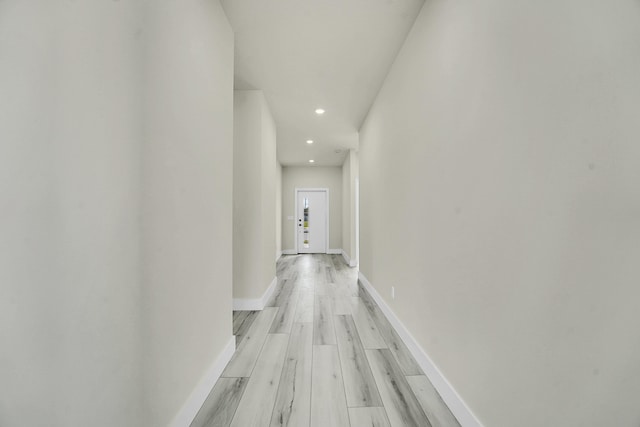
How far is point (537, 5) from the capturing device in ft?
3.07

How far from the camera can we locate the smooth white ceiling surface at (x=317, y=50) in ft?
6.44

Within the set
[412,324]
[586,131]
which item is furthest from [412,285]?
[586,131]

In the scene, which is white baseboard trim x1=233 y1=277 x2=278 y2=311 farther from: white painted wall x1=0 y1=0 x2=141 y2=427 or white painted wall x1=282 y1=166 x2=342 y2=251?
white painted wall x1=282 y1=166 x2=342 y2=251

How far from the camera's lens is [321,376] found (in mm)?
1804

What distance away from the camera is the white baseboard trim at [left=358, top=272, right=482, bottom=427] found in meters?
1.33

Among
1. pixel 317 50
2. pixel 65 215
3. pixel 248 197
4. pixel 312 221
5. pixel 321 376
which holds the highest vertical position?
pixel 317 50

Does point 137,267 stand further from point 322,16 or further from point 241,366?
point 322,16

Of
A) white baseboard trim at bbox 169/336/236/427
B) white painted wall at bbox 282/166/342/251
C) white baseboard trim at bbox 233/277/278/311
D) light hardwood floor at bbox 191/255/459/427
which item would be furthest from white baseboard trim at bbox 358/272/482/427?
white painted wall at bbox 282/166/342/251

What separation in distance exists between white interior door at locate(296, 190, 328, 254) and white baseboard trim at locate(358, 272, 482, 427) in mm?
5248

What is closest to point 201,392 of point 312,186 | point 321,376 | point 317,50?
point 321,376

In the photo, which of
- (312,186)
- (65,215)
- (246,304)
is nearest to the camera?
(65,215)

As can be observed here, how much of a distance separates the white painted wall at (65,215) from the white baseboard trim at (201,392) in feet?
1.42

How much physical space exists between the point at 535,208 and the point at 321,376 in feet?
5.19

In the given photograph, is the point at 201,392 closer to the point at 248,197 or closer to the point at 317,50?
the point at 248,197
